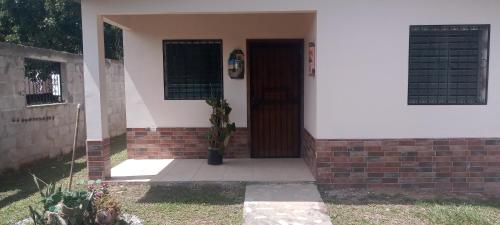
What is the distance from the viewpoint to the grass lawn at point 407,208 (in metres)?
4.57

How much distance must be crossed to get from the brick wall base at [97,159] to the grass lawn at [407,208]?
3098 millimetres

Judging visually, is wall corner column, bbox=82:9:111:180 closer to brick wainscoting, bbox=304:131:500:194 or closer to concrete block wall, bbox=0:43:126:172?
concrete block wall, bbox=0:43:126:172

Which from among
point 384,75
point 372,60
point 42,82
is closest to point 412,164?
point 384,75

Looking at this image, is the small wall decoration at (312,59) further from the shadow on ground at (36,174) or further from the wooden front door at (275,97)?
the shadow on ground at (36,174)

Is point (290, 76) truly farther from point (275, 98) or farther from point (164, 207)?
point (164, 207)

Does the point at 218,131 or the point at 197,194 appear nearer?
the point at 197,194

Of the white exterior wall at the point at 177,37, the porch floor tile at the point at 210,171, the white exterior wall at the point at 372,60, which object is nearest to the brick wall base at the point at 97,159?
the porch floor tile at the point at 210,171

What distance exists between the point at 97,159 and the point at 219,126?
2078 mm

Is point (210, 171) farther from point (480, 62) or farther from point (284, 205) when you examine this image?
point (480, 62)

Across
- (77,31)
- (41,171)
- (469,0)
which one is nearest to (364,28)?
(469,0)

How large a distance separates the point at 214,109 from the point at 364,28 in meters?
2.85

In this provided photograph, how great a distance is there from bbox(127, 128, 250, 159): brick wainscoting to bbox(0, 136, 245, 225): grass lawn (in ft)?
3.76

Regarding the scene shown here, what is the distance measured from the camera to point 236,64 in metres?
7.32

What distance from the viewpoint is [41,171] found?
7.06m
